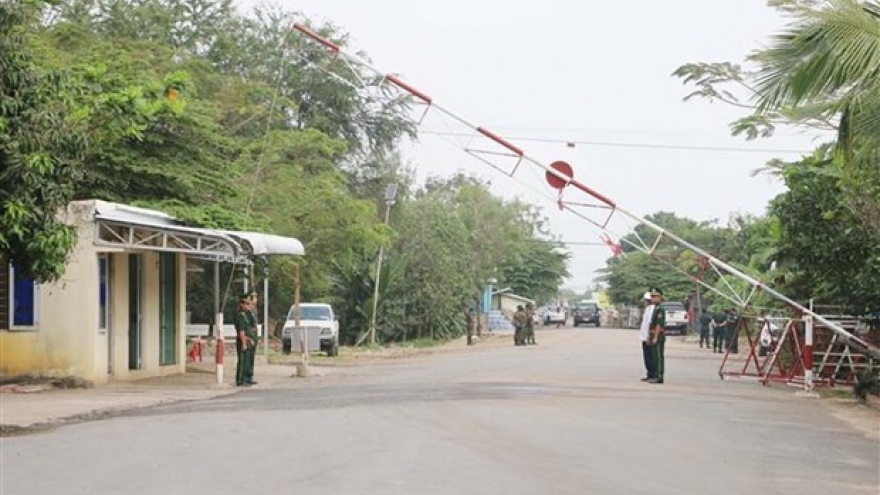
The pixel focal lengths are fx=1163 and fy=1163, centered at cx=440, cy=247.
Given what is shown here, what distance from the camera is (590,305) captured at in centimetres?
8644

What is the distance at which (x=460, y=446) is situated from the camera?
12.5 meters

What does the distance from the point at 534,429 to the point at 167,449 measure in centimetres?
451

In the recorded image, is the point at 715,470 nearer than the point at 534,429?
Yes

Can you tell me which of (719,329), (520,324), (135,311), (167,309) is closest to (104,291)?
(135,311)

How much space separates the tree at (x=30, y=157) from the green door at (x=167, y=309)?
35.8 ft

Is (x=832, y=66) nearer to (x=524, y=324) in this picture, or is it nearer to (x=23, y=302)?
(x=23, y=302)

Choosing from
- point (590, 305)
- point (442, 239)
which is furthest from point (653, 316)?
point (590, 305)

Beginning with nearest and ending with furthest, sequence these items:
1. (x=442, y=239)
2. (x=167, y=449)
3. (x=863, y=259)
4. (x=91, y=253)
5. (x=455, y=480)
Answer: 1. (x=455, y=480)
2. (x=167, y=449)
3. (x=91, y=253)
4. (x=863, y=259)
5. (x=442, y=239)

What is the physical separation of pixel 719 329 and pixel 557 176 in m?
19.2

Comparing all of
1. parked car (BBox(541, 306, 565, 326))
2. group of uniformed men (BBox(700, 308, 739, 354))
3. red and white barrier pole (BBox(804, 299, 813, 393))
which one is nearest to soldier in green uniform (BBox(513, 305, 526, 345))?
group of uniformed men (BBox(700, 308, 739, 354))

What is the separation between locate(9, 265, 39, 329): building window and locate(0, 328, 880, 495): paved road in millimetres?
4513

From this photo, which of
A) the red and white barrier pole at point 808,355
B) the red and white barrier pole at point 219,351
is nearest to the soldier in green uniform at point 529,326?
the red and white barrier pole at point 808,355

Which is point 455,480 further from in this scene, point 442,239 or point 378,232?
point 442,239

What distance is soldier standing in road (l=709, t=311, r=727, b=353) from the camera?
134ft
